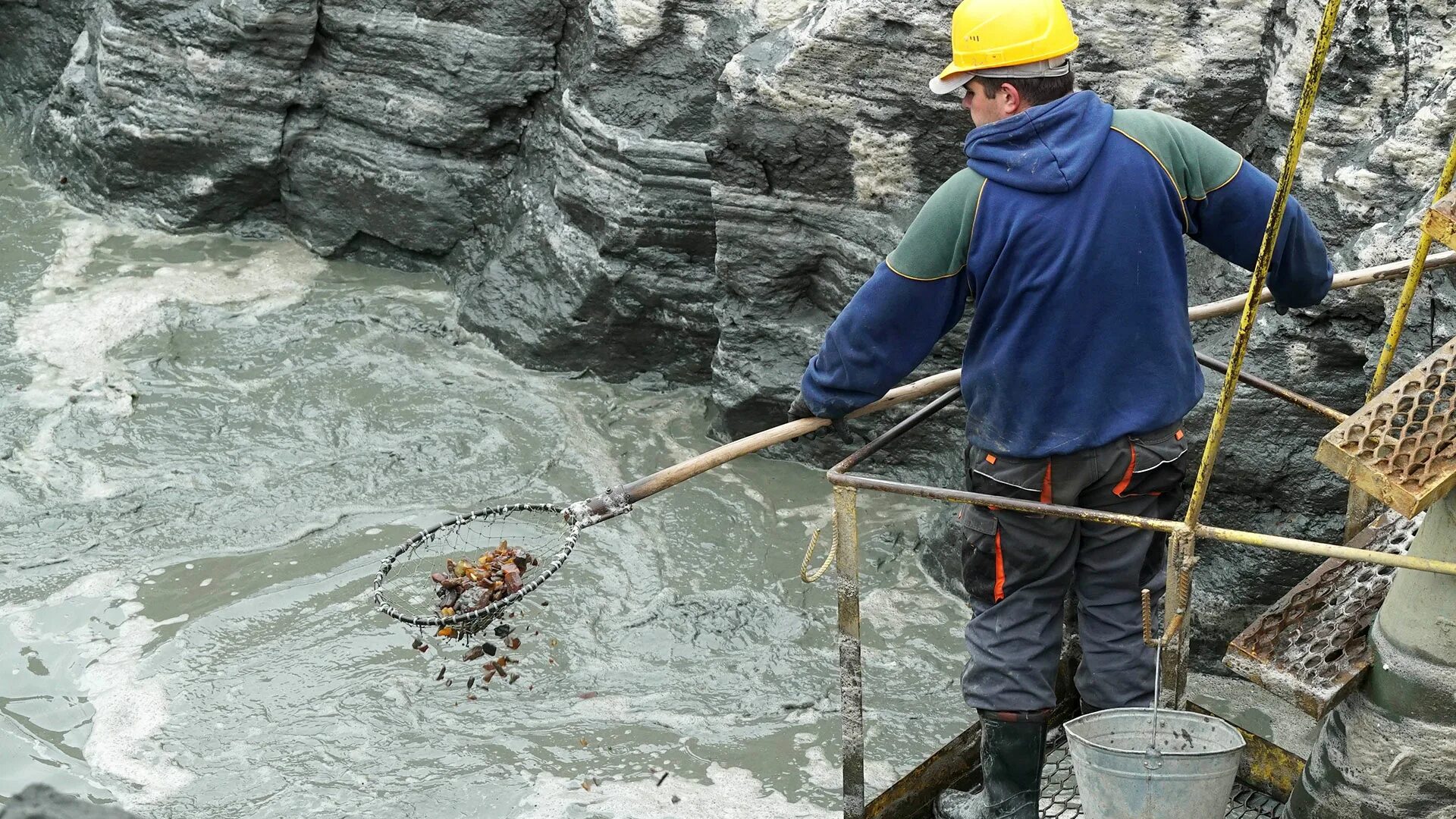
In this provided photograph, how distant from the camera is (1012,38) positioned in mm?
3209

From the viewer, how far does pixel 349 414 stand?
20.7 ft

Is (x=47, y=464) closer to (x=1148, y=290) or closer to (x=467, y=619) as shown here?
(x=467, y=619)

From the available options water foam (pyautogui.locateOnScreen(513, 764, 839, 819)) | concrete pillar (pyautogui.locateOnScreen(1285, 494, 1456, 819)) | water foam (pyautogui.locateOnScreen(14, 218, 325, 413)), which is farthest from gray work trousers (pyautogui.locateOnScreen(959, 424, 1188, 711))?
water foam (pyautogui.locateOnScreen(14, 218, 325, 413))

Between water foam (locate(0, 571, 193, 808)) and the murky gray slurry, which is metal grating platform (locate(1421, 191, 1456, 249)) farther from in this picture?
water foam (locate(0, 571, 193, 808))

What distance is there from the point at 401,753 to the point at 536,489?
1.67 meters

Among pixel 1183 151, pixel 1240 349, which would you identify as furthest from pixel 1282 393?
pixel 1240 349

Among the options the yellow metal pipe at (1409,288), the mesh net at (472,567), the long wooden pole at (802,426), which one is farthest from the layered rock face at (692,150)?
the mesh net at (472,567)

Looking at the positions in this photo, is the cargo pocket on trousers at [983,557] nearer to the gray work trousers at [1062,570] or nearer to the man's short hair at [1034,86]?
the gray work trousers at [1062,570]

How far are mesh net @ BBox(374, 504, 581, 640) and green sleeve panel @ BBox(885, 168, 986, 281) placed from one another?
3.34 feet

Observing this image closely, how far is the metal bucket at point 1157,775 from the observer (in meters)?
3.07

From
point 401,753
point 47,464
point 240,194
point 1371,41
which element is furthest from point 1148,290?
point 240,194

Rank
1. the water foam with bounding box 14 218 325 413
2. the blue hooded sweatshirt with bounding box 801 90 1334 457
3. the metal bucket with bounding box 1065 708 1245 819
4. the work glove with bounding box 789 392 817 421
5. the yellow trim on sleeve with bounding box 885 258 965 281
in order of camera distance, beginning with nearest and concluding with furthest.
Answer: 1. the metal bucket with bounding box 1065 708 1245 819
2. the blue hooded sweatshirt with bounding box 801 90 1334 457
3. the yellow trim on sleeve with bounding box 885 258 965 281
4. the work glove with bounding box 789 392 817 421
5. the water foam with bounding box 14 218 325 413

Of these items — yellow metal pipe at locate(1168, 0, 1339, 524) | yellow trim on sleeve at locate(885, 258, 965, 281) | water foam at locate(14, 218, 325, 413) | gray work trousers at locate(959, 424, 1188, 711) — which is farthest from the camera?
water foam at locate(14, 218, 325, 413)

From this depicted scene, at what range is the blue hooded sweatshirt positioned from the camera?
3189 millimetres
